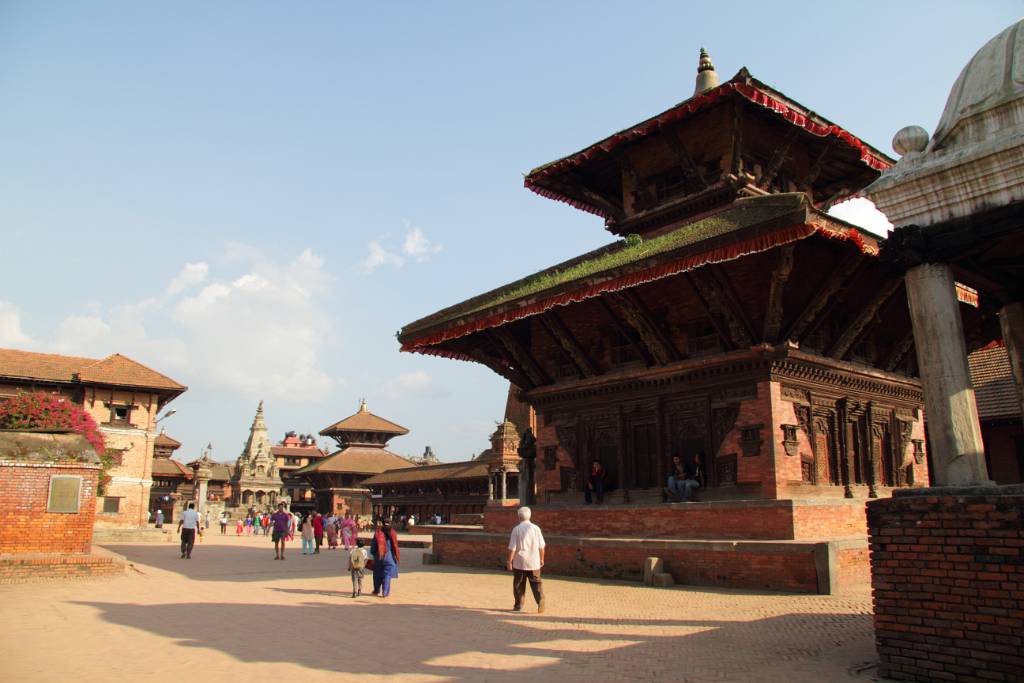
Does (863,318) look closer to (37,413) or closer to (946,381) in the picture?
(946,381)

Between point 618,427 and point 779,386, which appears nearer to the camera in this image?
point 779,386

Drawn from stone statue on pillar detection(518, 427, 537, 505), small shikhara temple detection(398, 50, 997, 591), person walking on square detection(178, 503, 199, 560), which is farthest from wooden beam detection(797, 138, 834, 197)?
person walking on square detection(178, 503, 199, 560)

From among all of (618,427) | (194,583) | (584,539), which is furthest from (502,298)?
(194,583)

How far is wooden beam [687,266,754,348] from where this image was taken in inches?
522

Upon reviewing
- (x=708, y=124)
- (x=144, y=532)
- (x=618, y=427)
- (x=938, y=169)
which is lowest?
(x=144, y=532)

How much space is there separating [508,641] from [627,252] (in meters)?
8.92

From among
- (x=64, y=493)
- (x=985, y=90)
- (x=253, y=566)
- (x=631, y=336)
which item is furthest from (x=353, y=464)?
(x=985, y=90)

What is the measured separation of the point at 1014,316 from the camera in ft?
26.6

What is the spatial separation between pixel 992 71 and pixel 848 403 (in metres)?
9.36

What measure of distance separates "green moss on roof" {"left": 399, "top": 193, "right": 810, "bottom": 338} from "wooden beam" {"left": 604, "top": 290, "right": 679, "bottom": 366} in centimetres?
82

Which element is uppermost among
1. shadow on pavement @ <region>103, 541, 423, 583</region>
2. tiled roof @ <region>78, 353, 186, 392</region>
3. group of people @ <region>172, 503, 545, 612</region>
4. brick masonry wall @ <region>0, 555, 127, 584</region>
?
tiled roof @ <region>78, 353, 186, 392</region>

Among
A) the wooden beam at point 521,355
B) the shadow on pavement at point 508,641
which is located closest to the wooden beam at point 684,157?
the wooden beam at point 521,355

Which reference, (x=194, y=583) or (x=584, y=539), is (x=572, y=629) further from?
(x=194, y=583)

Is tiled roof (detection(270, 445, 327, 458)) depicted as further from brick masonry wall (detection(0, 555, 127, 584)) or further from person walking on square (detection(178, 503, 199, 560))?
brick masonry wall (detection(0, 555, 127, 584))
